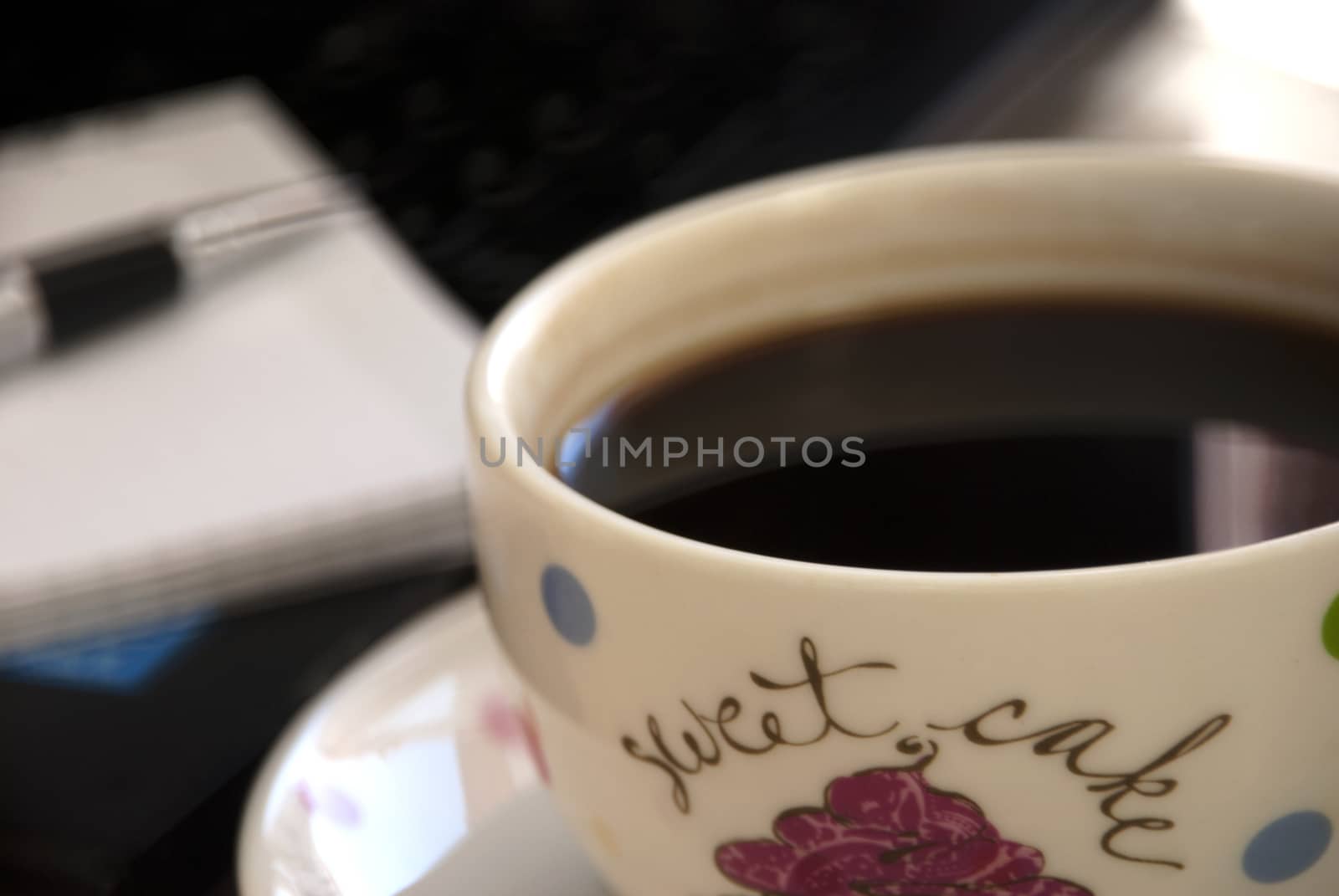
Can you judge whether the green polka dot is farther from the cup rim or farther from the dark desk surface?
the dark desk surface

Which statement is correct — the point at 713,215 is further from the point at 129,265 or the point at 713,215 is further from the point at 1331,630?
the point at 129,265

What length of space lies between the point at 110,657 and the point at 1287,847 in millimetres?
397

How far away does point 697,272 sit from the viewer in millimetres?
458

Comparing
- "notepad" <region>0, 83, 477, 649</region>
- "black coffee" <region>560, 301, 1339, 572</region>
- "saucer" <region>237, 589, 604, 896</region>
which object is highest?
"black coffee" <region>560, 301, 1339, 572</region>

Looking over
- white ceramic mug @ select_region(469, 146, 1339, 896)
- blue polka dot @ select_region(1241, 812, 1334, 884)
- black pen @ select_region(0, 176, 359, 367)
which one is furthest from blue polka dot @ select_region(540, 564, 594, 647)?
black pen @ select_region(0, 176, 359, 367)

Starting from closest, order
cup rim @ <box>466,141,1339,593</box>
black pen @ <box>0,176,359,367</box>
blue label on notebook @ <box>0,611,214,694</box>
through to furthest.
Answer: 1. cup rim @ <box>466,141,1339,593</box>
2. blue label on notebook @ <box>0,611,214,694</box>
3. black pen @ <box>0,176,359,367</box>

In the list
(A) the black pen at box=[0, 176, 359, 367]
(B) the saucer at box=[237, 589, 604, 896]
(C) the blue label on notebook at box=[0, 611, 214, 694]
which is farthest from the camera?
(A) the black pen at box=[0, 176, 359, 367]

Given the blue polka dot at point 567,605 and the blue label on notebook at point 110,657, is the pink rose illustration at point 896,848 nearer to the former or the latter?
the blue polka dot at point 567,605

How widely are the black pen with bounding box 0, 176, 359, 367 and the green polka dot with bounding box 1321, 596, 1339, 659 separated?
629mm

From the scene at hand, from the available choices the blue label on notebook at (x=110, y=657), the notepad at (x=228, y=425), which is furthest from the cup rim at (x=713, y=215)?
the blue label on notebook at (x=110, y=657)

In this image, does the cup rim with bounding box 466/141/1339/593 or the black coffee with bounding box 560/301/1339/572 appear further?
the black coffee with bounding box 560/301/1339/572

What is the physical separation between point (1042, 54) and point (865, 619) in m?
0.69

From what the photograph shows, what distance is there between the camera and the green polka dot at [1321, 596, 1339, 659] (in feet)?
0.90

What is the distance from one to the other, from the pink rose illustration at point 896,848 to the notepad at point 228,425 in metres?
0.23
